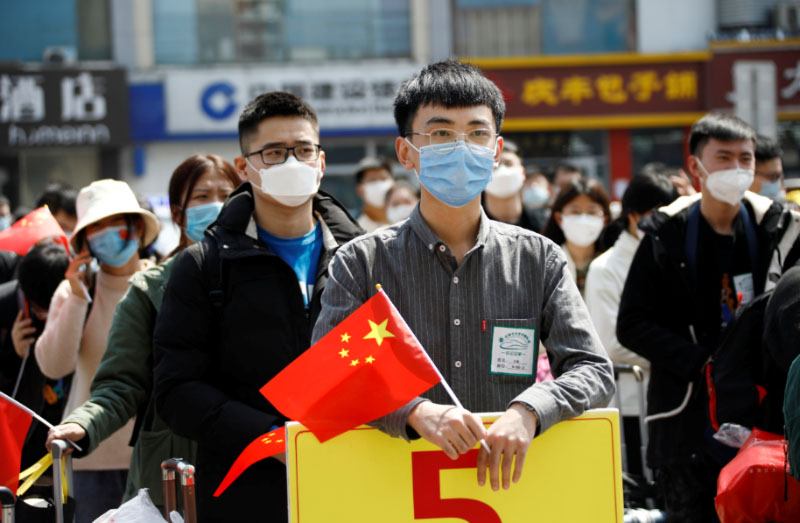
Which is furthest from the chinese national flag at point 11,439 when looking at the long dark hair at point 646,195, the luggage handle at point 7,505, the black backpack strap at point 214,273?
the long dark hair at point 646,195

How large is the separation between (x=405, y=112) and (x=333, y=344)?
704 mm

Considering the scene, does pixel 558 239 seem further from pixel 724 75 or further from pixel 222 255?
pixel 724 75

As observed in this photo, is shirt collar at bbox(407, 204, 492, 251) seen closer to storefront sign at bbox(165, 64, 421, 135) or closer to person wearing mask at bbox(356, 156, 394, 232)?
person wearing mask at bbox(356, 156, 394, 232)

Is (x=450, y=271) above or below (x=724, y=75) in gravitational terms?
below

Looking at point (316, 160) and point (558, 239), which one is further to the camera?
point (558, 239)

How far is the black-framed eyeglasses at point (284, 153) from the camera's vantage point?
11.2ft

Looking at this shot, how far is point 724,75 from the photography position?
17234mm

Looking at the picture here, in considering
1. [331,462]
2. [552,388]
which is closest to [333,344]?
[331,462]

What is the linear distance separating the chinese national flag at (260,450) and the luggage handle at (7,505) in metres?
0.77

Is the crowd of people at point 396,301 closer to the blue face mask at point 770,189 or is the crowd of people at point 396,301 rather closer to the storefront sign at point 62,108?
the blue face mask at point 770,189

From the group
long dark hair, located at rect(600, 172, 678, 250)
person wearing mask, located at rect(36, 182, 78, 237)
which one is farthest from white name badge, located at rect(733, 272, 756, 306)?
person wearing mask, located at rect(36, 182, 78, 237)

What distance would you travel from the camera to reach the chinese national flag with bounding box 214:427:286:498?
2.68m

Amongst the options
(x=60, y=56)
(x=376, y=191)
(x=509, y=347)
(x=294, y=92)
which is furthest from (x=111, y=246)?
(x=60, y=56)

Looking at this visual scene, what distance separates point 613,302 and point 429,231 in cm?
292
